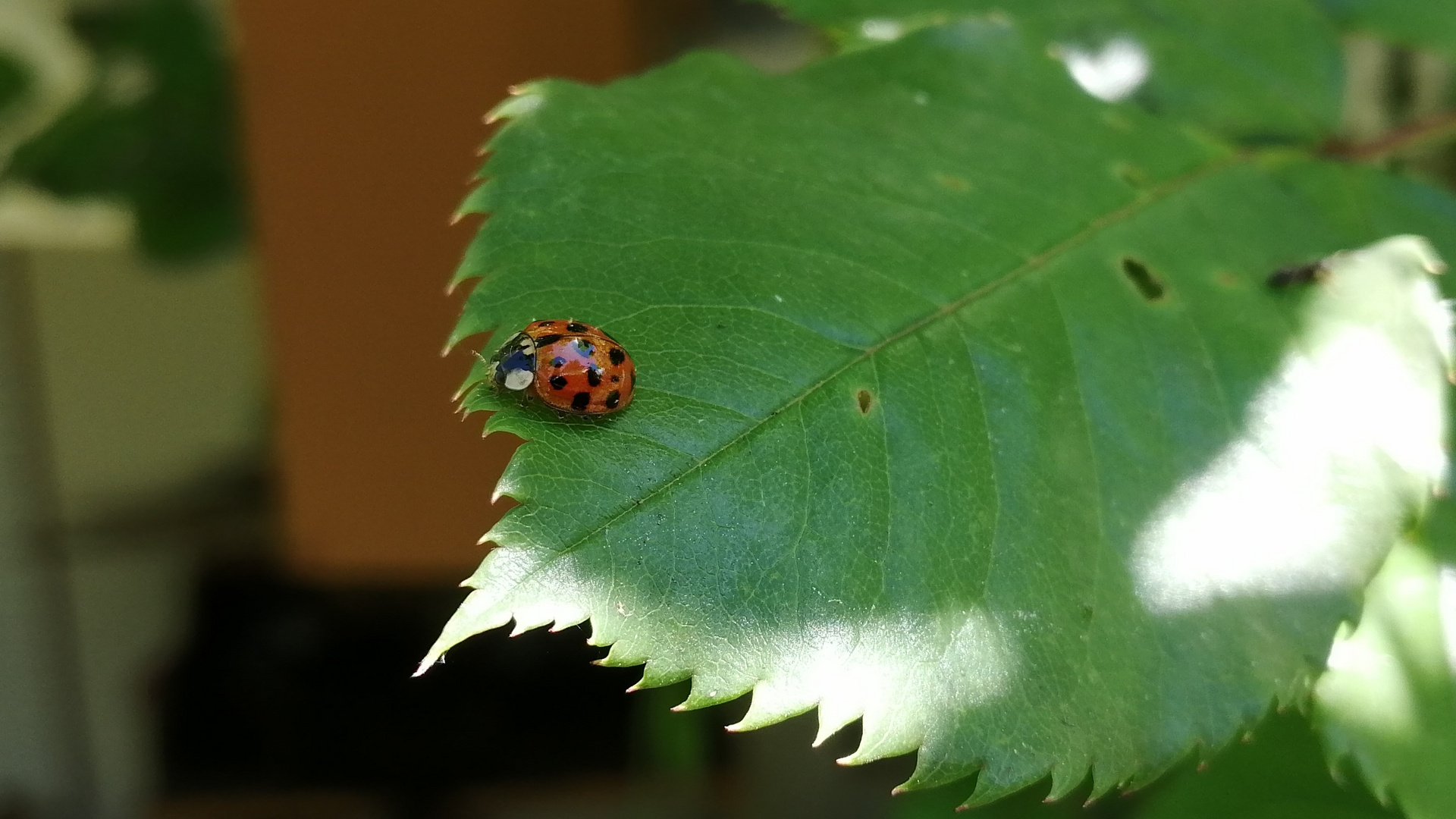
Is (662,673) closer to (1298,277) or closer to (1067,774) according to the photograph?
(1067,774)

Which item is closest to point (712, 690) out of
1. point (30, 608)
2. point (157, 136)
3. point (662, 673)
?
point (662, 673)

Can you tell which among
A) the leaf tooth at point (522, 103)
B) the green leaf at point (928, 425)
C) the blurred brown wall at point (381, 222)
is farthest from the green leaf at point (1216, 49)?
the blurred brown wall at point (381, 222)

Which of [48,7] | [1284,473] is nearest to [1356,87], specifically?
[1284,473]

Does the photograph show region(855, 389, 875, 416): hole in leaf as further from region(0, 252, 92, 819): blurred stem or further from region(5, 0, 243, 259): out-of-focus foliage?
region(0, 252, 92, 819): blurred stem

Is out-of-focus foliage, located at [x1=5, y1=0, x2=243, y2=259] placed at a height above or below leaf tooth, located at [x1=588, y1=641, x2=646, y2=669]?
above

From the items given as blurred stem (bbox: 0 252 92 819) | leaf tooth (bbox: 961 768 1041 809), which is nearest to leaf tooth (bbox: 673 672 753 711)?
leaf tooth (bbox: 961 768 1041 809)
